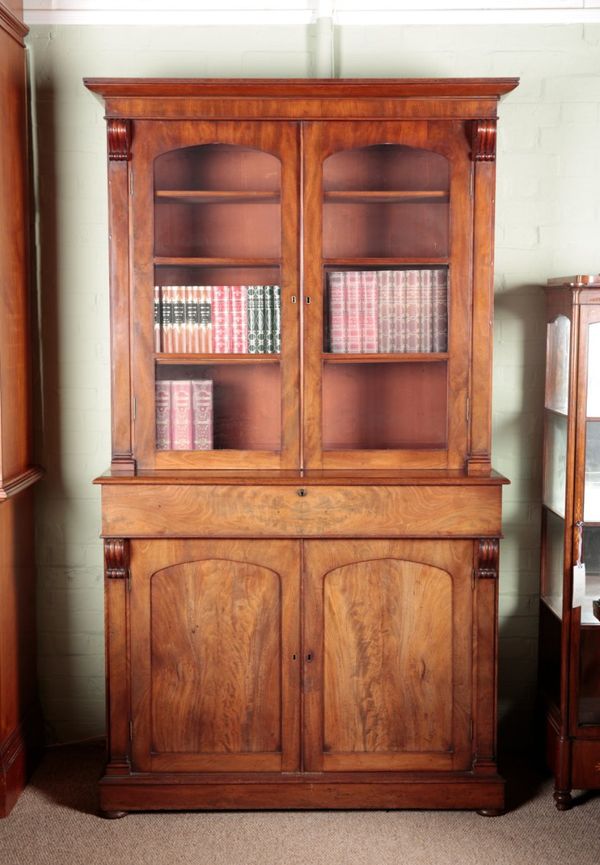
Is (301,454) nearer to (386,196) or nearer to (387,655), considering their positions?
(387,655)

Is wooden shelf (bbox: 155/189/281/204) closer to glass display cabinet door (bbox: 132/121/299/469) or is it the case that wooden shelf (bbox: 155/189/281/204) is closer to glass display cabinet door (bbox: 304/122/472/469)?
glass display cabinet door (bbox: 132/121/299/469)

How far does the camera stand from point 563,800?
3062 millimetres

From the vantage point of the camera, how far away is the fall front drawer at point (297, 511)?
2.92 metres

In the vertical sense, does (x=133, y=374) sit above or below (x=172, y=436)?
above

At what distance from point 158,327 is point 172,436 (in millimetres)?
343

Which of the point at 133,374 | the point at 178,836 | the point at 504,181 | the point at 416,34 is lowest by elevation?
Result: the point at 178,836

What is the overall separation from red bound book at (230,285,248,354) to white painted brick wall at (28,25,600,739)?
0.65 metres

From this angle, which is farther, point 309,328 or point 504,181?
point 504,181

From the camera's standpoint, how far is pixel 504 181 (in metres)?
3.39

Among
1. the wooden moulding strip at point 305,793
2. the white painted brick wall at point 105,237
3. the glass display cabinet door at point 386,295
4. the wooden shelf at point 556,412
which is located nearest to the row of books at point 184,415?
the glass display cabinet door at point 386,295

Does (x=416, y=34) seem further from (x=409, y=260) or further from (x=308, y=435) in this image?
(x=308, y=435)

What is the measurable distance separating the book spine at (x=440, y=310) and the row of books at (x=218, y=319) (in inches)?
19.2

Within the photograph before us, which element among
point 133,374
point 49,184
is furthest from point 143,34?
point 133,374

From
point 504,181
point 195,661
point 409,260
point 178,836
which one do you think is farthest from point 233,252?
point 178,836
